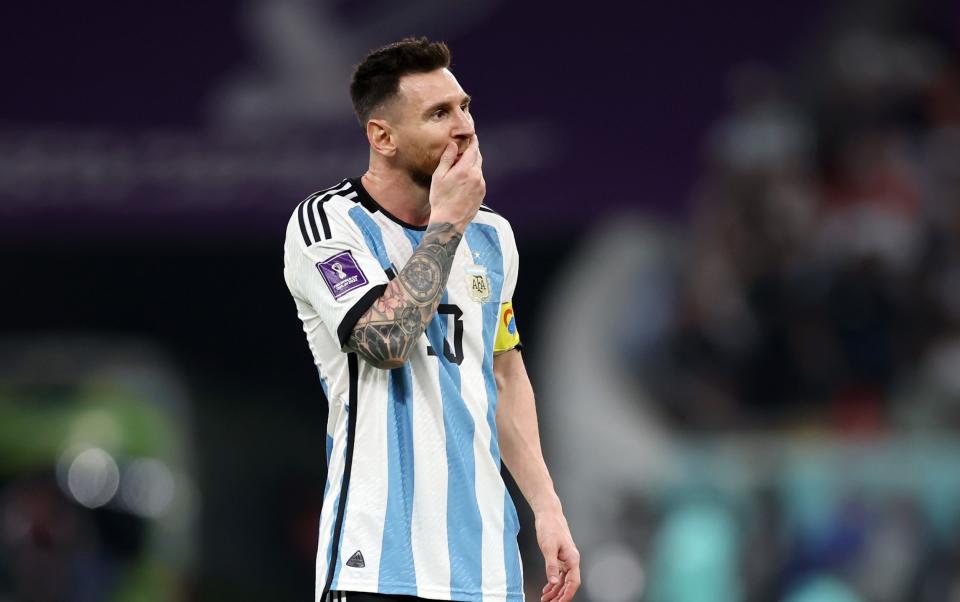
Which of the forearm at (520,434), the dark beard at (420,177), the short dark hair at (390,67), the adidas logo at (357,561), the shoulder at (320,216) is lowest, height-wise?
the adidas logo at (357,561)

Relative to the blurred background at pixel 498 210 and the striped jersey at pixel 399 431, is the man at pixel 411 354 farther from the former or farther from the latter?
the blurred background at pixel 498 210

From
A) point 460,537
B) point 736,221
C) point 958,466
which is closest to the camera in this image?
point 460,537

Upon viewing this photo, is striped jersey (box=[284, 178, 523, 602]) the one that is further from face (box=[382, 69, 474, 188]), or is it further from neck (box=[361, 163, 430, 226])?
face (box=[382, 69, 474, 188])

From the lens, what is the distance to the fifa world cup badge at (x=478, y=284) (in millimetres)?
3627

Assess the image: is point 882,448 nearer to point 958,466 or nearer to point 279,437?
point 958,466

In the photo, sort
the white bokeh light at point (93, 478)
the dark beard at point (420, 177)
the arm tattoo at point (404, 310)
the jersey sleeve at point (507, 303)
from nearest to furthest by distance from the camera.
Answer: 1. the arm tattoo at point (404, 310)
2. the dark beard at point (420, 177)
3. the jersey sleeve at point (507, 303)
4. the white bokeh light at point (93, 478)

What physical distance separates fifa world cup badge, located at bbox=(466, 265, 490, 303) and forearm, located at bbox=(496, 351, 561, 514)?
0.84 ft

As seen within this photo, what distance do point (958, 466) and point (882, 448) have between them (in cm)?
44

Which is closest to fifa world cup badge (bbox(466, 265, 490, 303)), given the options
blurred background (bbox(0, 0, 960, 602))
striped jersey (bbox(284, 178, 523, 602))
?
striped jersey (bbox(284, 178, 523, 602))

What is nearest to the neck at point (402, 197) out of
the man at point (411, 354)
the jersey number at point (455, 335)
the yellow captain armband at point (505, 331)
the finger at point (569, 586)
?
the man at point (411, 354)

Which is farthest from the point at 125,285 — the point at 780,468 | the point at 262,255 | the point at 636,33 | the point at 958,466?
the point at 958,466

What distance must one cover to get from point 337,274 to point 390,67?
1.74ft

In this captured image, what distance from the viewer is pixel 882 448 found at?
9.04 metres

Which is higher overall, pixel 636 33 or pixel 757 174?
pixel 636 33
